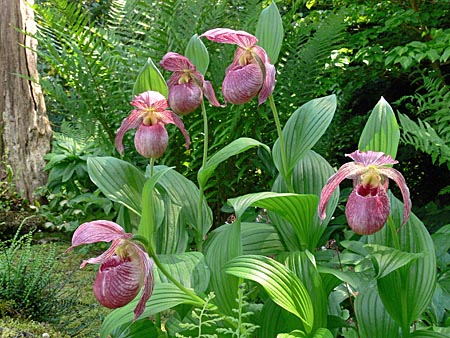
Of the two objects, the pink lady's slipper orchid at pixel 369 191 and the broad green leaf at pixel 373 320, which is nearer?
the pink lady's slipper orchid at pixel 369 191

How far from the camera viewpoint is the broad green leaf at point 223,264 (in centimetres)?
112

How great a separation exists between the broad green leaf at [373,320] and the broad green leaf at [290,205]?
0.18 m

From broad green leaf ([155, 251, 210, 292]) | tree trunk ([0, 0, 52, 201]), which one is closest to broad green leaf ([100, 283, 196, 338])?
broad green leaf ([155, 251, 210, 292])

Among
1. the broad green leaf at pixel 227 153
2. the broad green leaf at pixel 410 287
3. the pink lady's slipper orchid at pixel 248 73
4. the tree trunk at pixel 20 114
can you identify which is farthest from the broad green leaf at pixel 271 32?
the tree trunk at pixel 20 114

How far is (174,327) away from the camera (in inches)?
48.6

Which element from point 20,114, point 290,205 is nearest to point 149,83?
point 290,205

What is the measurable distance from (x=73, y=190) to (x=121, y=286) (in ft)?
6.71

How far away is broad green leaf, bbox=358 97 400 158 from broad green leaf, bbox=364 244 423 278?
0.21 meters

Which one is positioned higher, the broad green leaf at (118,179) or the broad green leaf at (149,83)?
the broad green leaf at (149,83)

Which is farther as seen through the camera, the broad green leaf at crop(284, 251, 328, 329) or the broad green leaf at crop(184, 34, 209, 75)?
the broad green leaf at crop(184, 34, 209, 75)

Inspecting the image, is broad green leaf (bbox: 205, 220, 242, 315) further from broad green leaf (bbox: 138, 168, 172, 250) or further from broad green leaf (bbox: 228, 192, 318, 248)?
broad green leaf (bbox: 138, 168, 172, 250)

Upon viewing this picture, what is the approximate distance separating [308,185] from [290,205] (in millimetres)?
188

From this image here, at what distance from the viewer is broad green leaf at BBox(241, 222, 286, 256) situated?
4.16ft

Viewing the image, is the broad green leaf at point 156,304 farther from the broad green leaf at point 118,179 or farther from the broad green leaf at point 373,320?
the broad green leaf at point 373,320
